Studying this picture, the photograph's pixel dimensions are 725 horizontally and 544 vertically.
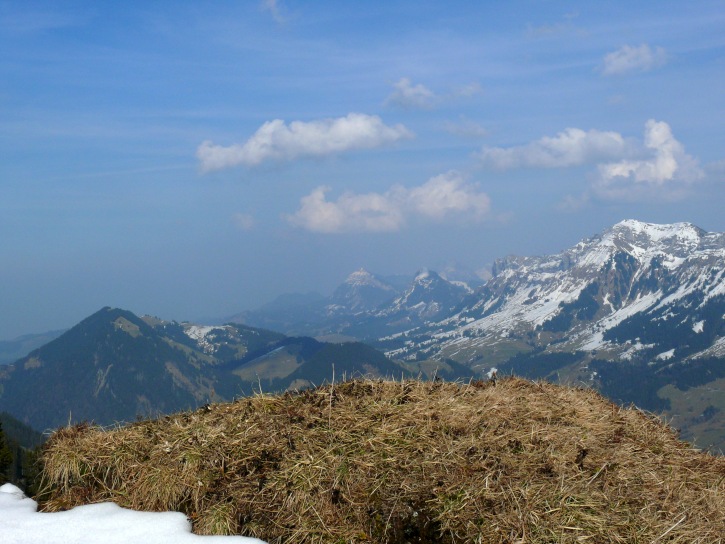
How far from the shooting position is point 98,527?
26.8ft

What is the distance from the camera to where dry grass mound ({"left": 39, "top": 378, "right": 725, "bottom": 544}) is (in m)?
7.63

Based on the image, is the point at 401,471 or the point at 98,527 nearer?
the point at 98,527

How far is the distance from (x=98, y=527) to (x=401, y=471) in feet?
13.3

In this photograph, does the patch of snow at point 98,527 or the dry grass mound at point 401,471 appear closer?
the dry grass mound at point 401,471

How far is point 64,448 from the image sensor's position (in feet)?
33.0

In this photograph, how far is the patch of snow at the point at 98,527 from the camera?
781 centimetres

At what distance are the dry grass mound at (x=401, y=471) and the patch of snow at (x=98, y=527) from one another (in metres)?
0.26

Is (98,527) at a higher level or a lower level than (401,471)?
lower

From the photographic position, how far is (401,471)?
859 centimetres

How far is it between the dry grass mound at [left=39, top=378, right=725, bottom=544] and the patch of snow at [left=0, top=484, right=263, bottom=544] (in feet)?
0.86

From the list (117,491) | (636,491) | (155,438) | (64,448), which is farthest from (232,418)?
(636,491)

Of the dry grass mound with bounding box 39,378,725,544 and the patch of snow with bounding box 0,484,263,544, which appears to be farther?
the patch of snow with bounding box 0,484,263,544

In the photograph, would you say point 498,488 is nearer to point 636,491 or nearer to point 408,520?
point 408,520

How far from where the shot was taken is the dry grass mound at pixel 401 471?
763 centimetres
